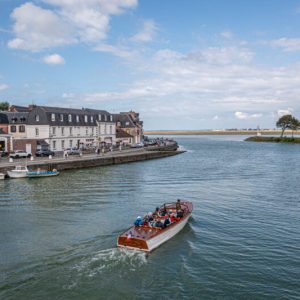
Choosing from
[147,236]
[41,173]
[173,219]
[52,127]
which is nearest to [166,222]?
[173,219]

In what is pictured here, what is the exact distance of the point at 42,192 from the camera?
127ft

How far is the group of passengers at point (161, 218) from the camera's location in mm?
22266

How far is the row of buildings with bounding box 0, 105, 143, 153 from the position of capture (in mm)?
66812

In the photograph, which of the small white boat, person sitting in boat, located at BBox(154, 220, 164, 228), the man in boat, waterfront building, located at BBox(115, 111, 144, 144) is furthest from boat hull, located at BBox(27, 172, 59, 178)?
waterfront building, located at BBox(115, 111, 144, 144)

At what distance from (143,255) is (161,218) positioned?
192 inches

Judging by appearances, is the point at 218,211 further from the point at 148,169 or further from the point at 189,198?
the point at 148,169

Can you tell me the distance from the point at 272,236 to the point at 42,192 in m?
24.9

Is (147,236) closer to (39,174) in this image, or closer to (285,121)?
(39,174)

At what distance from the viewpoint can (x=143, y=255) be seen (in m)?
19.7

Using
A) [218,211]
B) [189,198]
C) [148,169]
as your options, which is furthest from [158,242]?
[148,169]

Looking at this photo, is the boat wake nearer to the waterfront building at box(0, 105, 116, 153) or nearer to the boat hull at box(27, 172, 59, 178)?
the boat hull at box(27, 172, 59, 178)

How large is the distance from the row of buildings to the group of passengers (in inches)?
1827

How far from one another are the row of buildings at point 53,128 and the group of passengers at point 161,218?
46.4 metres

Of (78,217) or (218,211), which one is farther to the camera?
(218,211)
